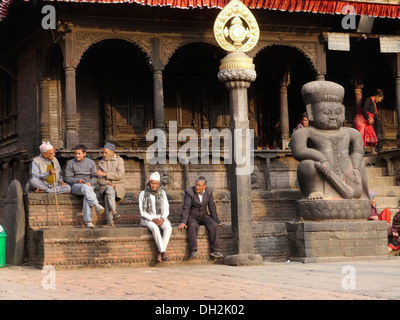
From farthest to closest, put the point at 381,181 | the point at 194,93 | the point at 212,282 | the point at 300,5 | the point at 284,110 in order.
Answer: the point at 194,93, the point at 284,110, the point at 300,5, the point at 381,181, the point at 212,282

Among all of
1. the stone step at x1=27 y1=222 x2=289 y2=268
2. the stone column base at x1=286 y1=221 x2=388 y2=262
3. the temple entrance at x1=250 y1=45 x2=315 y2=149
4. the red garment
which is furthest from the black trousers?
the temple entrance at x1=250 y1=45 x2=315 y2=149

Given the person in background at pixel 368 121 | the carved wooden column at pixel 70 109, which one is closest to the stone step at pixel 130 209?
the carved wooden column at pixel 70 109

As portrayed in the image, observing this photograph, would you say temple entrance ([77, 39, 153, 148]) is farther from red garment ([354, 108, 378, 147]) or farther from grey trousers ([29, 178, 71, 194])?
grey trousers ([29, 178, 71, 194])

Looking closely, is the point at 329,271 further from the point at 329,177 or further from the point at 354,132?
the point at 354,132

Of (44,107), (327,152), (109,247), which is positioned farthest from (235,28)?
(44,107)

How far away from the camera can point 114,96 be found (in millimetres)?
21391

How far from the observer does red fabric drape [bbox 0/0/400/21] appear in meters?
18.0

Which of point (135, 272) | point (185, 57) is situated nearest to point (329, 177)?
point (135, 272)

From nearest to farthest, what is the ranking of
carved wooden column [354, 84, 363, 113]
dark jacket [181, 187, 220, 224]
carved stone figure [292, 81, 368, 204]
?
dark jacket [181, 187, 220, 224], carved stone figure [292, 81, 368, 204], carved wooden column [354, 84, 363, 113]

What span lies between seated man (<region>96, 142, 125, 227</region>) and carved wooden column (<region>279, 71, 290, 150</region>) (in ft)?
25.1

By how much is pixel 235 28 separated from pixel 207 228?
342 centimetres

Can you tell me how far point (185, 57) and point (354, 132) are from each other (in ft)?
28.8

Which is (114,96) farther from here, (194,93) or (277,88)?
(277,88)

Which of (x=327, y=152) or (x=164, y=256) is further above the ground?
(x=327, y=152)
